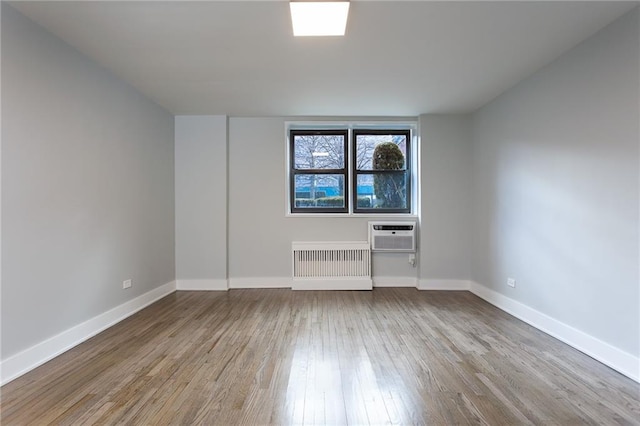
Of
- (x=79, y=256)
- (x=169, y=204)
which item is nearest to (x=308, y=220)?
(x=169, y=204)

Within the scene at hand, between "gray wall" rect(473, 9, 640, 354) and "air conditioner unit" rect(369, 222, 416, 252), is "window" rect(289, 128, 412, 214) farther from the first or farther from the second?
"gray wall" rect(473, 9, 640, 354)

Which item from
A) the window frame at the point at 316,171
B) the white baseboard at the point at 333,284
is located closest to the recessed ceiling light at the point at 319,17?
the window frame at the point at 316,171

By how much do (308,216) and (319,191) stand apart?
0.45 meters

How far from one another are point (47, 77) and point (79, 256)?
142 cm

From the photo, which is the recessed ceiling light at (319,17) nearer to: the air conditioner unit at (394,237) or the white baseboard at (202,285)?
the air conditioner unit at (394,237)

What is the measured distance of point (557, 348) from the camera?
2.53 metres

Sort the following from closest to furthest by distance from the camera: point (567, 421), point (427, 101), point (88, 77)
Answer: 1. point (567, 421)
2. point (88, 77)
3. point (427, 101)

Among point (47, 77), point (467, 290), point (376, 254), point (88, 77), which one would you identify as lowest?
point (467, 290)

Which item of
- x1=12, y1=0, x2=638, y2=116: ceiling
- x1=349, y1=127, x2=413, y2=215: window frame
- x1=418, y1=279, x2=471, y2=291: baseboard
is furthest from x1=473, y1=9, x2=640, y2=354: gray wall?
x1=349, y1=127, x2=413, y2=215: window frame

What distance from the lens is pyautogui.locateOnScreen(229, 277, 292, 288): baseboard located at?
448cm

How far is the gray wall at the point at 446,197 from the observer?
173 inches

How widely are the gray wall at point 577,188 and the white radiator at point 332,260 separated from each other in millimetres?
1643

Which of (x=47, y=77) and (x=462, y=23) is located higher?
(x=462, y=23)

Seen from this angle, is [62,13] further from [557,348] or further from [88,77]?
[557,348]
